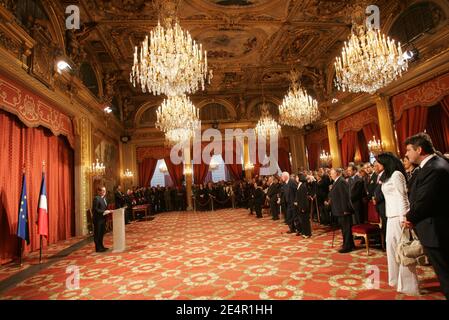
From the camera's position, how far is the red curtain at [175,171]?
14508 millimetres

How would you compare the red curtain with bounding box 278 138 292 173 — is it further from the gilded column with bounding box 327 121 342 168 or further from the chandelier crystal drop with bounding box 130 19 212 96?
the chandelier crystal drop with bounding box 130 19 212 96

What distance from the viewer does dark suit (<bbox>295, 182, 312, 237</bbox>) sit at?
233 inches

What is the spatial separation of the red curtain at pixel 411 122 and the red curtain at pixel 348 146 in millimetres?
2575

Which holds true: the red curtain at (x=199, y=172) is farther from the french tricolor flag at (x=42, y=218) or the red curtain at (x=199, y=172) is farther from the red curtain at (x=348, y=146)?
the french tricolor flag at (x=42, y=218)

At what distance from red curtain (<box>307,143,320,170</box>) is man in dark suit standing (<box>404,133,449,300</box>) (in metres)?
12.1

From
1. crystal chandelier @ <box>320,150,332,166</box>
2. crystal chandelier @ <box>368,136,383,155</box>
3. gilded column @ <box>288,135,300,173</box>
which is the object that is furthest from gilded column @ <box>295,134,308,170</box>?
crystal chandelier @ <box>368,136,383,155</box>

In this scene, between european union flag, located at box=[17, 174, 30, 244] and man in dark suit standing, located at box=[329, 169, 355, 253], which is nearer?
man in dark suit standing, located at box=[329, 169, 355, 253]

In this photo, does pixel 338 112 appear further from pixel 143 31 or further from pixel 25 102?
pixel 25 102

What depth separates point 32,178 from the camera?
602 cm

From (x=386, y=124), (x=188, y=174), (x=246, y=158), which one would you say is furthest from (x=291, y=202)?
(x=188, y=174)

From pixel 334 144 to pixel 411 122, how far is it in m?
4.34

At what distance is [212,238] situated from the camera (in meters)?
6.44
